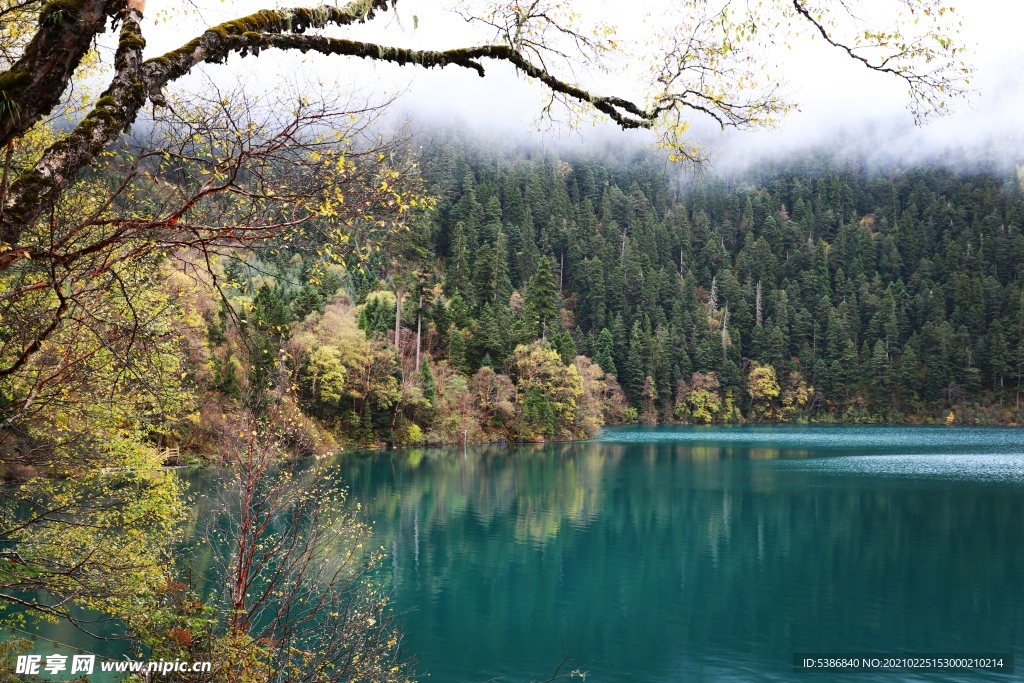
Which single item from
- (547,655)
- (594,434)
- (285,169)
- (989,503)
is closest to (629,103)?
(285,169)

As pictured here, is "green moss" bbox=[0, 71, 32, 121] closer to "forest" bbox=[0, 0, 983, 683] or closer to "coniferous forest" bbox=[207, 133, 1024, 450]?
"forest" bbox=[0, 0, 983, 683]

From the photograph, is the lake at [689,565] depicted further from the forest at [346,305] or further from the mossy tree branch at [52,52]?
the mossy tree branch at [52,52]

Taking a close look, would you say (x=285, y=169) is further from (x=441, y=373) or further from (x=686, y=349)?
(x=686, y=349)

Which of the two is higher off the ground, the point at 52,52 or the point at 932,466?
the point at 52,52

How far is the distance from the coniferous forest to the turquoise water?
15.5 m

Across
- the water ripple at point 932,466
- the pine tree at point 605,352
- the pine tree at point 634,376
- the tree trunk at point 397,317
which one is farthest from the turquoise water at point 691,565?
the pine tree at point 634,376

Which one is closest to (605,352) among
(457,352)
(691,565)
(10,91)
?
(457,352)

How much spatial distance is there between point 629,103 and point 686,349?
99234mm

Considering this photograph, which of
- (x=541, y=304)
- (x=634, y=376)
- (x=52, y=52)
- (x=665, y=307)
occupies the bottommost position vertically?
(x=52, y=52)

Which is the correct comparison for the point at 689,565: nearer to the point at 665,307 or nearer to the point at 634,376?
the point at 634,376

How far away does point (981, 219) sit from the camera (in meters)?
134

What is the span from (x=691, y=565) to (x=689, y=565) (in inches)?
2.5

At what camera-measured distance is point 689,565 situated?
23203 millimetres

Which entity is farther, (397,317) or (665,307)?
(665,307)
